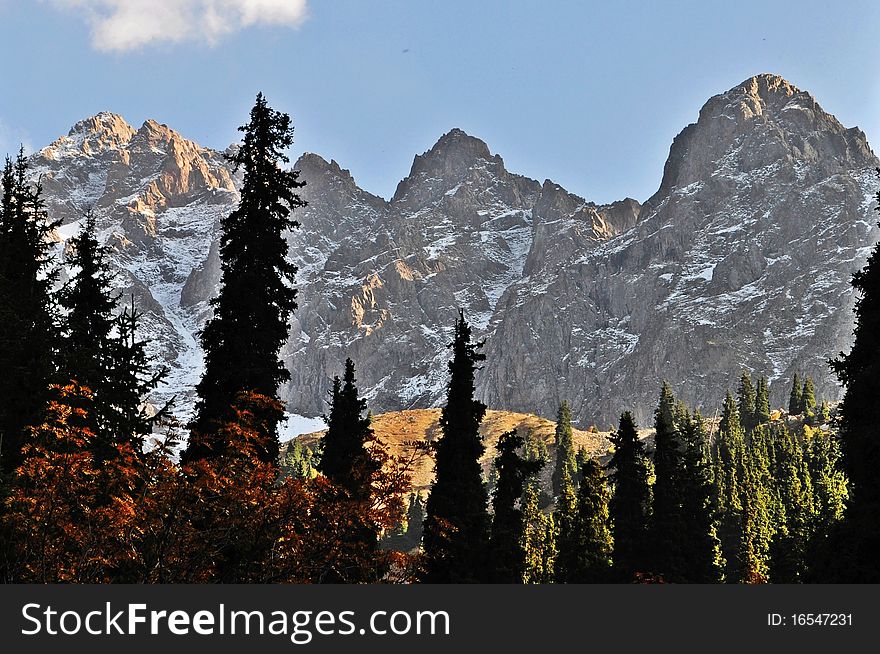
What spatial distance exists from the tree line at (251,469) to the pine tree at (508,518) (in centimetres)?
10

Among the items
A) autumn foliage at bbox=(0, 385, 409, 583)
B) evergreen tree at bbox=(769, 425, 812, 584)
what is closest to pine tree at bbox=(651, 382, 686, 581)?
evergreen tree at bbox=(769, 425, 812, 584)

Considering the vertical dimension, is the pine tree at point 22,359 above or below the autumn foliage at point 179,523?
above

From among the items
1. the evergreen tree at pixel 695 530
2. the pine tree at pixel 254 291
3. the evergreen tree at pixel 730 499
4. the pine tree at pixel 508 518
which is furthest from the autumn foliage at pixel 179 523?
the evergreen tree at pixel 730 499

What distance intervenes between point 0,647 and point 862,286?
65.8ft

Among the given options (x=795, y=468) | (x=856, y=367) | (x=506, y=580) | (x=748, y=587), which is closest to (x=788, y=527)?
(x=795, y=468)

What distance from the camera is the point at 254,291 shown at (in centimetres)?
2906

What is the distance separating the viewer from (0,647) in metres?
11.9

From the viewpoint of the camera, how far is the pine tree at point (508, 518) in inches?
1556

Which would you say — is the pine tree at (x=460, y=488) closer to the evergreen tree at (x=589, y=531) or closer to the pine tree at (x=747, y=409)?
the evergreen tree at (x=589, y=531)

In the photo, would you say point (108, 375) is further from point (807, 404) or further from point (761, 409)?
point (807, 404)

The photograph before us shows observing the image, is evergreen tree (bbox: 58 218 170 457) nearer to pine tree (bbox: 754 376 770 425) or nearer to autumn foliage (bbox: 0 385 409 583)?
autumn foliage (bbox: 0 385 409 583)

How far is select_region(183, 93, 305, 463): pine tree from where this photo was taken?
92.7 ft

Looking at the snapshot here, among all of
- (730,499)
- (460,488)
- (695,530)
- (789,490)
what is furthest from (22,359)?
(789,490)

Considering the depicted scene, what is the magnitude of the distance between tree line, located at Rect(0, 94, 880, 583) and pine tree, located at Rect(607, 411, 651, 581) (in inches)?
4.4
